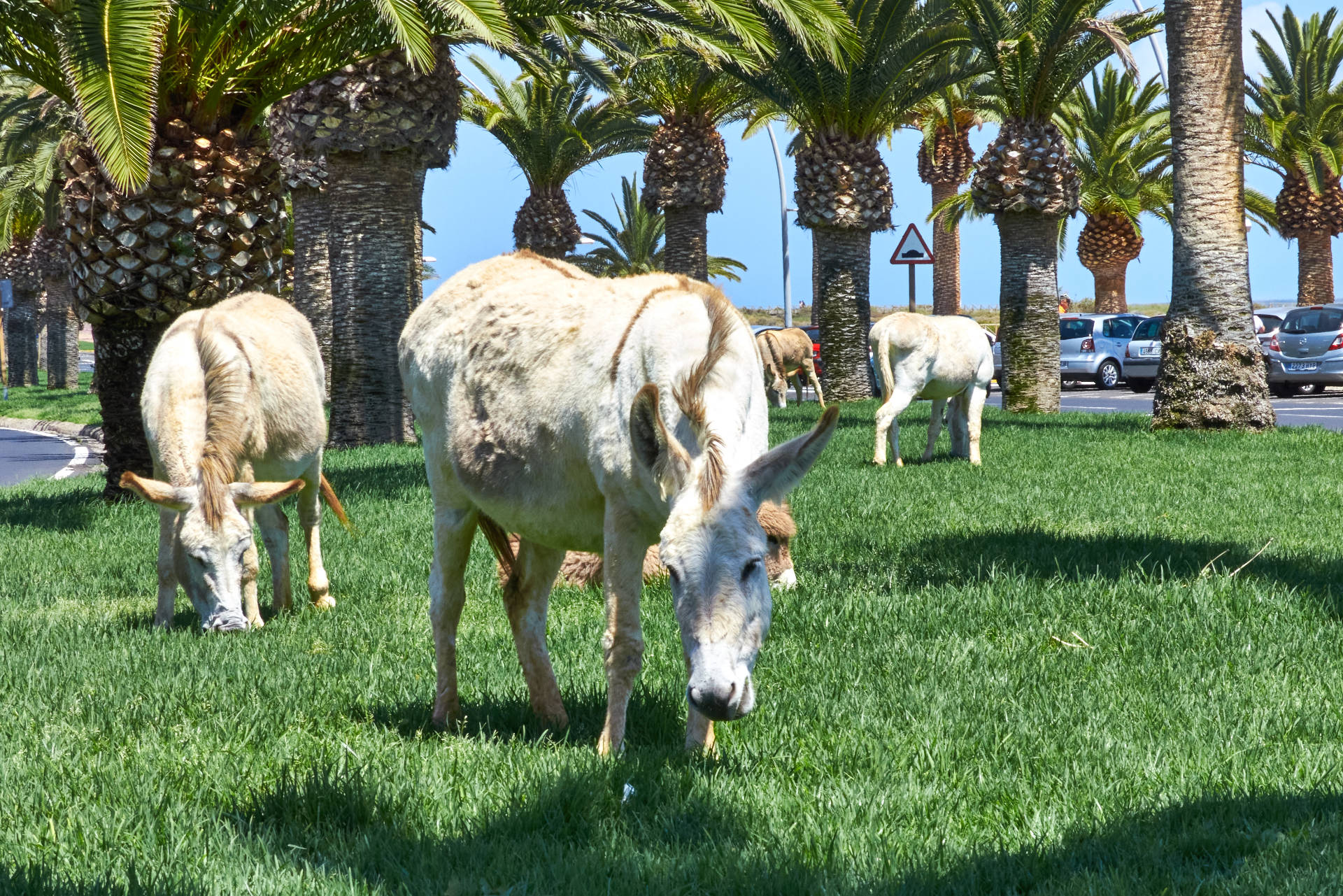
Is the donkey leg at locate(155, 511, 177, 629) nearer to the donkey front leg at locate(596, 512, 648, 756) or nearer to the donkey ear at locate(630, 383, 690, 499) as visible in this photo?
the donkey front leg at locate(596, 512, 648, 756)

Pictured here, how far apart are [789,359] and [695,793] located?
67.2 feet

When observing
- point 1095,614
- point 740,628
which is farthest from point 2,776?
point 1095,614

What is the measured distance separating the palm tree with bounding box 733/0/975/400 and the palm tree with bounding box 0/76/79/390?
40.2 ft

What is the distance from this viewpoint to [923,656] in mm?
5160

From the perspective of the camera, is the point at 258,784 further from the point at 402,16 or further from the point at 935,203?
the point at 935,203

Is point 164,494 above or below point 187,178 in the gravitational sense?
below

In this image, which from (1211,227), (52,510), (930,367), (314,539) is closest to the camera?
(314,539)

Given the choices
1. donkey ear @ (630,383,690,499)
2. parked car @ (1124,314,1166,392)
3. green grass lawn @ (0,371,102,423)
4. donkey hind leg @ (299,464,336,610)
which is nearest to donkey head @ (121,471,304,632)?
donkey hind leg @ (299,464,336,610)

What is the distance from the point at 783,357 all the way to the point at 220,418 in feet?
58.1

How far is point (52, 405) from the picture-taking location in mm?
32625

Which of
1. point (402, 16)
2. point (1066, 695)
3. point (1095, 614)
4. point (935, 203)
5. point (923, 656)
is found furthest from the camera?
point (935, 203)

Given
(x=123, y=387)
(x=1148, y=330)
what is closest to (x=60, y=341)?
(x=123, y=387)

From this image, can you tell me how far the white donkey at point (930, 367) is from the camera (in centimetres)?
1275

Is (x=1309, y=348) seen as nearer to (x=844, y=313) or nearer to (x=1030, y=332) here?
(x=1030, y=332)
